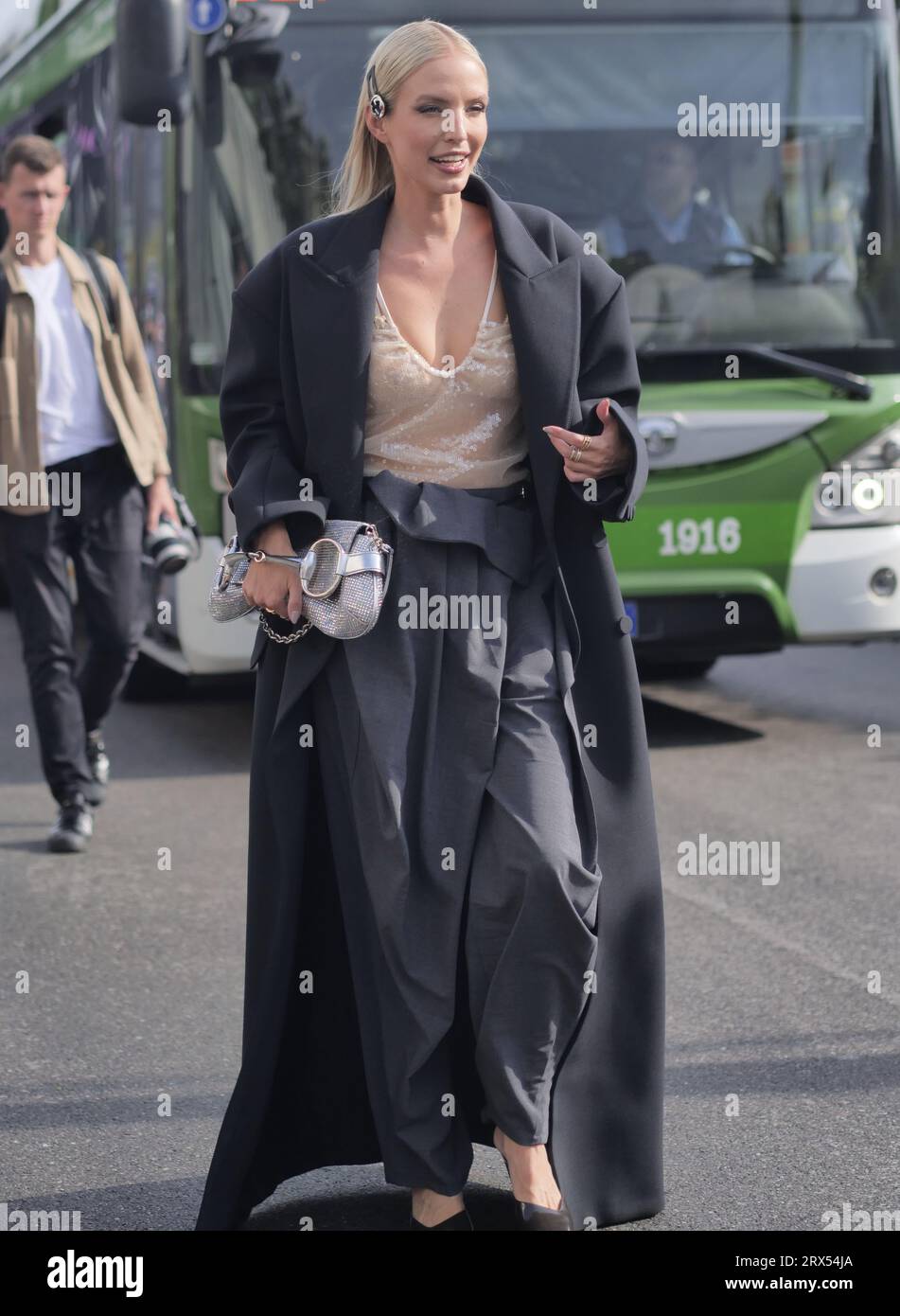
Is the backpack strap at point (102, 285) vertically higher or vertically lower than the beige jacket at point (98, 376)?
higher

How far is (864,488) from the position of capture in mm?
8516

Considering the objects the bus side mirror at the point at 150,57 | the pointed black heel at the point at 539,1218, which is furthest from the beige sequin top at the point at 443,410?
the bus side mirror at the point at 150,57

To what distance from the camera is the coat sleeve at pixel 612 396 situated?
363 cm

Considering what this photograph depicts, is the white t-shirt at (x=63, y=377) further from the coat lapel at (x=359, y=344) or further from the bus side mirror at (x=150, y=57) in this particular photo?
the coat lapel at (x=359, y=344)

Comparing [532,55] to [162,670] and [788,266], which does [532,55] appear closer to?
[788,266]

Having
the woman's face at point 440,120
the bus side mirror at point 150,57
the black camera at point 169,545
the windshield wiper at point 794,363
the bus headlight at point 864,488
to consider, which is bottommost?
→ the bus headlight at point 864,488

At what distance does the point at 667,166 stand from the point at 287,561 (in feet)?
17.7

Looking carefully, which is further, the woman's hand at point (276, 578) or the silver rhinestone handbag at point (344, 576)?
the woman's hand at point (276, 578)

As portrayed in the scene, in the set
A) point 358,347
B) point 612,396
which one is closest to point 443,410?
point 358,347

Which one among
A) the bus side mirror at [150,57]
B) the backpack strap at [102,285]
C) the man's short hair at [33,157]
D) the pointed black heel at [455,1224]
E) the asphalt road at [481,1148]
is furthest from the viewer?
the bus side mirror at [150,57]

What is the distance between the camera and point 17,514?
6.89 metres

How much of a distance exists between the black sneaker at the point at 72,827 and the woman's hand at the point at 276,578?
341cm

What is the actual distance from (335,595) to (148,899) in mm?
2975

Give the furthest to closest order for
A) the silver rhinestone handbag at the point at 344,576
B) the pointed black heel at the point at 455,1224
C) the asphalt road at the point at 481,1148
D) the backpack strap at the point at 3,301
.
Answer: the backpack strap at the point at 3,301
the asphalt road at the point at 481,1148
the pointed black heel at the point at 455,1224
the silver rhinestone handbag at the point at 344,576
